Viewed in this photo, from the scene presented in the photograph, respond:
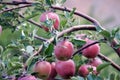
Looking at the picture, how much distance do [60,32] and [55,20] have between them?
0.22ft

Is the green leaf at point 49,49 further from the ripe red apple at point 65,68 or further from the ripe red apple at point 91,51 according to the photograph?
the ripe red apple at point 91,51

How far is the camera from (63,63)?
87cm

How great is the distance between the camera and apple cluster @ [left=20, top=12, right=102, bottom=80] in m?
0.79

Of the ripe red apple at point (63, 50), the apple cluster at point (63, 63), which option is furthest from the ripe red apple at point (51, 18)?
the ripe red apple at point (63, 50)

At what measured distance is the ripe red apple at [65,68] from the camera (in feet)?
2.83

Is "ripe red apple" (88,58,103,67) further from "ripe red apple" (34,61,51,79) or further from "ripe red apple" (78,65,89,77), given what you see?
"ripe red apple" (34,61,51,79)

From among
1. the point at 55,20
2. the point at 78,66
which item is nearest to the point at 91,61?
the point at 78,66

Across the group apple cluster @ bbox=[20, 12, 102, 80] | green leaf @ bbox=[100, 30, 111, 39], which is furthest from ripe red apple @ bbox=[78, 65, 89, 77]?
green leaf @ bbox=[100, 30, 111, 39]

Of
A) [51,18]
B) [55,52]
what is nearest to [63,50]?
[55,52]

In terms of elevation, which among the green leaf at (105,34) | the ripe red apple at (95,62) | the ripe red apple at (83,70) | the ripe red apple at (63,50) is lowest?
the ripe red apple at (83,70)

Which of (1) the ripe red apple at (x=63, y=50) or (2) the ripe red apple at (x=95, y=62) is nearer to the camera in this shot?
(1) the ripe red apple at (x=63, y=50)

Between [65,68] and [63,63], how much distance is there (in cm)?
1

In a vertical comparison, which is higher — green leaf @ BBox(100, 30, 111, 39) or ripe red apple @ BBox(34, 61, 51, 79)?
green leaf @ BBox(100, 30, 111, 39)

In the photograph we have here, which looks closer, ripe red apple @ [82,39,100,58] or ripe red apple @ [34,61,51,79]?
ripe red apple @ [34,61,51,79]
